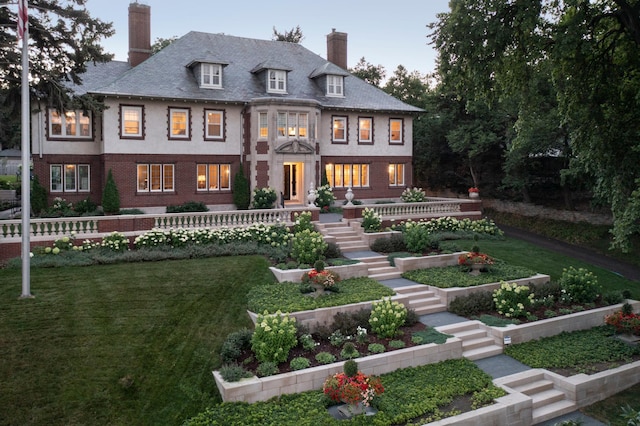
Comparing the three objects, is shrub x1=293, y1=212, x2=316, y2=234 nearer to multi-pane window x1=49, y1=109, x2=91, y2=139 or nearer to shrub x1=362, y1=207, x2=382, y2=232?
shrub x1=362, y1=207, x2=382, y2=232

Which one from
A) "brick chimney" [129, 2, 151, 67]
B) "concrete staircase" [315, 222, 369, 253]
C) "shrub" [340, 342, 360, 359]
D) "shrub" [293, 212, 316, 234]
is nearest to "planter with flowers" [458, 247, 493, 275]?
"concrete staircase" [315, 222, 369, 253]

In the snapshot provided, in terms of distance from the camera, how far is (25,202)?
1373cm

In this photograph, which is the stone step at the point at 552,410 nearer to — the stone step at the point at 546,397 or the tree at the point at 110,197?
the stone step at the point at 546,397

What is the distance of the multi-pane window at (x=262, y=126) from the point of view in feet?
100

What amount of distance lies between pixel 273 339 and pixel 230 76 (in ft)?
79.8

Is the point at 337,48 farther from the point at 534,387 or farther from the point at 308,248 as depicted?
the point at 534,387

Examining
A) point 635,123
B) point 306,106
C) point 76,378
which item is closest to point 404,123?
point 306,106

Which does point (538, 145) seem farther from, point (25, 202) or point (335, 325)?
point (25, 202)

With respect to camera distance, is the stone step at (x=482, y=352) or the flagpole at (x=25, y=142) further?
the stone step at (x=482, y=352)

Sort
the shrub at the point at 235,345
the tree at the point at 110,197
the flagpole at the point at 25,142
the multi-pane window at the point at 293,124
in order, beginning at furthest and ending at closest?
the multi-pane window at the point at 293,124
the tree at the point at 110,197
the flagpole at the point at 25,142
the shrub at the point at 235,345

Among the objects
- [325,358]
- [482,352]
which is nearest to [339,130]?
[482,352]

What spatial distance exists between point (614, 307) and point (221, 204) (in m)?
22.0

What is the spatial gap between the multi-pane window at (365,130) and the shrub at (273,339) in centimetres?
2416

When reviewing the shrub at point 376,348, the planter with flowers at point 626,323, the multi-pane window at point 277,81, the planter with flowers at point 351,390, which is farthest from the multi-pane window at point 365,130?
the planter with flowers at point 351,390
